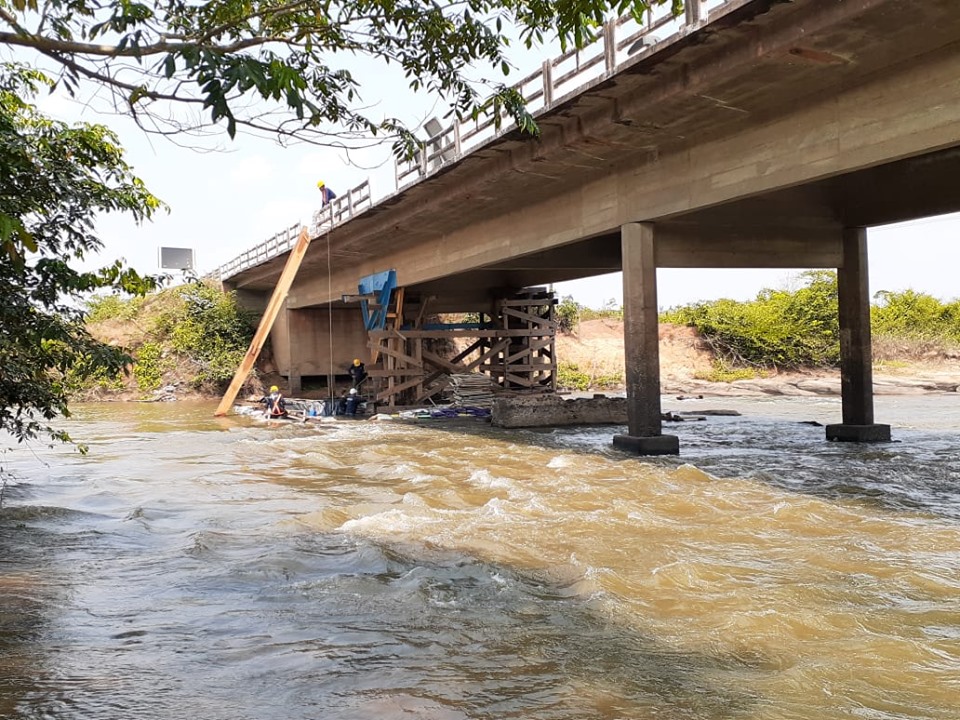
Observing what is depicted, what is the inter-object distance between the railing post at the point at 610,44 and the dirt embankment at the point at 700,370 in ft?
73.8

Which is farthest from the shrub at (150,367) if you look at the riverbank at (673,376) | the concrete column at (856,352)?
the concrete column at (856,352)

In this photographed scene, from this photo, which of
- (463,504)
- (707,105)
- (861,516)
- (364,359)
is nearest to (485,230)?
(707,105)

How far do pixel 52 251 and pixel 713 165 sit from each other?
28.9 feet

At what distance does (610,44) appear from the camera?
11.2 m

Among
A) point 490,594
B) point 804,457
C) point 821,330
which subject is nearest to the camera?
point 490,594

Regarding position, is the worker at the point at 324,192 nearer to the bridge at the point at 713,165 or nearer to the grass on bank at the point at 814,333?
the bridge at the point at 713,165

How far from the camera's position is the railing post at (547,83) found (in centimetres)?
1250

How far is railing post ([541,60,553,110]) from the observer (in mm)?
12502

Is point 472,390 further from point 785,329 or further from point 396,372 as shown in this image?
point 785,329

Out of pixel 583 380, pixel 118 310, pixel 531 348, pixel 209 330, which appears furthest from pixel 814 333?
pixel 118 310

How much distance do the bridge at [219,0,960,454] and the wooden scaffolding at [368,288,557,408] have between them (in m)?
2.47

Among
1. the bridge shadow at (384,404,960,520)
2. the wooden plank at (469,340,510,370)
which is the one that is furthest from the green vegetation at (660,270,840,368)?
the bridge shadow at (384,404,960,520)

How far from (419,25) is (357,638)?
14.0 ft

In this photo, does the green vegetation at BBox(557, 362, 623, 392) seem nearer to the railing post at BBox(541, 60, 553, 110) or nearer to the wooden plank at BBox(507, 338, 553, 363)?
the wooden plank at BBox(507, 338, 553, 363)
